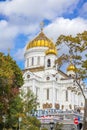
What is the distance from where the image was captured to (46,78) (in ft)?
244

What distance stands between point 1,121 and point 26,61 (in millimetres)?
47758

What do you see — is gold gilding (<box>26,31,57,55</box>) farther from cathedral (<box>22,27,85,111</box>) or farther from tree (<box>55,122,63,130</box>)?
tree (<box>55,122,63,130</box>)

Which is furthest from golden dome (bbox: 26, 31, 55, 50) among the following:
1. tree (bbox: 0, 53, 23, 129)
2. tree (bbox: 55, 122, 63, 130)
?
tree (bbox: 0, 53, 23, 129)

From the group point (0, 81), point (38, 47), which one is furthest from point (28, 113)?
point (38, 47)

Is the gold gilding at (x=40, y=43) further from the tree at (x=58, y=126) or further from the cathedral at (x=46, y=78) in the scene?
the tree at (x=58, y=126)

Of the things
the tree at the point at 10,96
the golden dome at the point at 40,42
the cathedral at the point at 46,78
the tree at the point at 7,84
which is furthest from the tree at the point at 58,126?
the golden dome at the point at 40,42

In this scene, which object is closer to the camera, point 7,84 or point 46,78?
point 7,84

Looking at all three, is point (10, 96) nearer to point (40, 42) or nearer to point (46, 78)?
point (46, 78)

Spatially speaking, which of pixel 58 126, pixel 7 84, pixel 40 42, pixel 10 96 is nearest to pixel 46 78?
pixel 40 42

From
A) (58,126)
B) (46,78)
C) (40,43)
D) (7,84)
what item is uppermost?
(40,43)

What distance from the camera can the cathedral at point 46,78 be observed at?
237ft

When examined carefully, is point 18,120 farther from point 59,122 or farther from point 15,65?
point 59,122

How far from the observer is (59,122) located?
43.9 metres

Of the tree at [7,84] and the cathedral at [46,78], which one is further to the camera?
the cathedral at [46,78]
